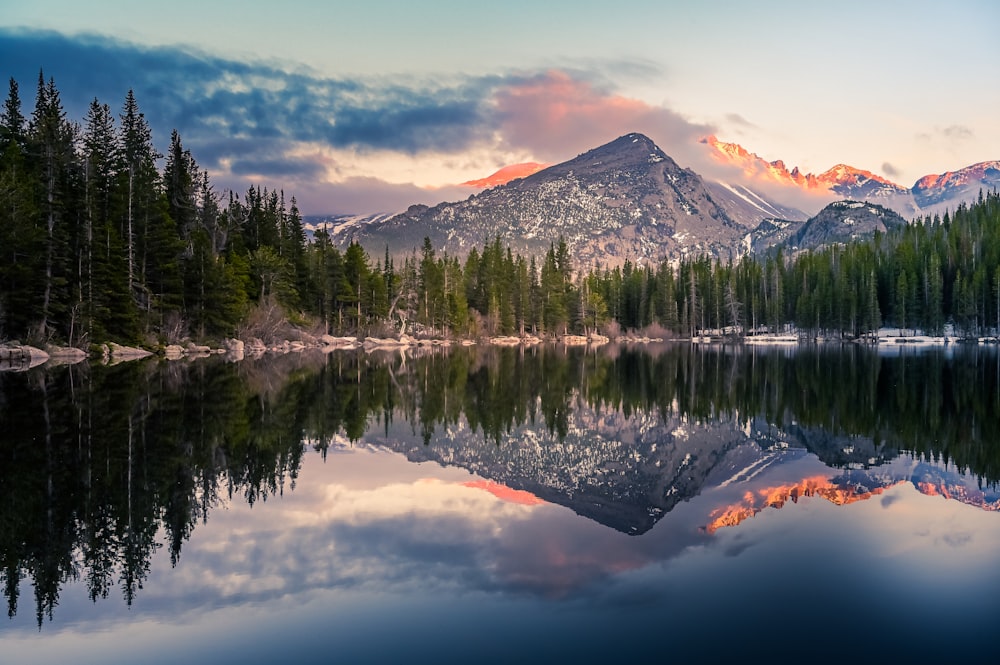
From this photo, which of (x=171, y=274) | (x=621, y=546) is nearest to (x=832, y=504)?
(x=621, y=546)

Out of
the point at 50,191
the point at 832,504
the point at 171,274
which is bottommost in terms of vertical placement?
the point at 832,504

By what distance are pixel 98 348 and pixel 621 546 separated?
49509mm

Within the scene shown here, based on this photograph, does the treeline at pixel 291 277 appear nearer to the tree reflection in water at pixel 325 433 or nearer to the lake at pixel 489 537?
the tree reflection in water at pixel 325 433

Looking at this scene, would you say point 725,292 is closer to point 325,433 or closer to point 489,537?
point 325,433

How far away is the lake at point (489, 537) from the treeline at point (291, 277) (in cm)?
2847

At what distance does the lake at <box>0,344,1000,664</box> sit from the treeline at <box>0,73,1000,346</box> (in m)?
28.5

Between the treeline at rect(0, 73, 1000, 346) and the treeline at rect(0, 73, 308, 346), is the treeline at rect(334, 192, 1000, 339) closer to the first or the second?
the treeline at rect(0, 73, 1000, 346)

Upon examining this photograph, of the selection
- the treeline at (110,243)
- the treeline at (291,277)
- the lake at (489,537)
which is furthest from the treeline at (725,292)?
the lake at (489,537)

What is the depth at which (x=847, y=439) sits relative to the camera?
805 inches

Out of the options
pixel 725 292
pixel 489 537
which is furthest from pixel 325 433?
pixel 725 292

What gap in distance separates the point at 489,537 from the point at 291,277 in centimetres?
7782

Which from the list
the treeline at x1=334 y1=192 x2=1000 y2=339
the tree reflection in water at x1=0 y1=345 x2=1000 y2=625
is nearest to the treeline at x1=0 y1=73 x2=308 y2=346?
the tree reflection in water at x1=0 y1=345 x2=1000 y2=625

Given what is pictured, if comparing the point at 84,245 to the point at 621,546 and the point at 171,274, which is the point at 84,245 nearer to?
the point at 171,274

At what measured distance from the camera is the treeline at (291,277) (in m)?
49.4
